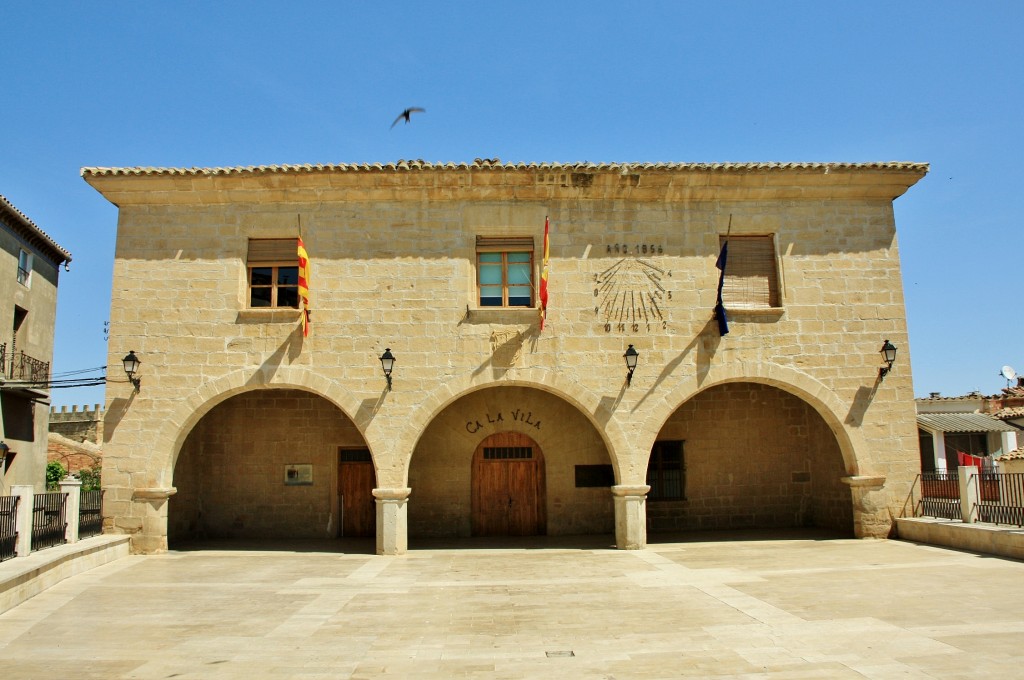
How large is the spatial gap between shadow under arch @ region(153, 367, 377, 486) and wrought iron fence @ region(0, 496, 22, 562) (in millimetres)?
2440

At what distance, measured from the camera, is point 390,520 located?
11359mm

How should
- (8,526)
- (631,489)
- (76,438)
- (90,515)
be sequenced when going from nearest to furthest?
(8,526) → (90,515) → (631,489) → (76,438)

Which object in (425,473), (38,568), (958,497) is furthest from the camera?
(425,473)

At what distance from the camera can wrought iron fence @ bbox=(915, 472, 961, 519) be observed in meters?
11.4

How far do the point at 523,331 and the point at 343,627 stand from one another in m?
5.87

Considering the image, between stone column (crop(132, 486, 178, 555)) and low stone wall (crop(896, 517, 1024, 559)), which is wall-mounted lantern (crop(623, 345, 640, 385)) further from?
stone column (crop(132, 486, 178, 555))

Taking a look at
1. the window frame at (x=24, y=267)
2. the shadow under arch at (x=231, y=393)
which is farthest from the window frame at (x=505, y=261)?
the window frame at (x=24, y=267)

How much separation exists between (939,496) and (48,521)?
1286cm

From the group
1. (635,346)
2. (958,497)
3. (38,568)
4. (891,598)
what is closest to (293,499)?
(38,568)

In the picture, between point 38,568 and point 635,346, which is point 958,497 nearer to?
point 635,346

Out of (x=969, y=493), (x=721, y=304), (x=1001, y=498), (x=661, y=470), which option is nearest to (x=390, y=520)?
(x=661, y=470)

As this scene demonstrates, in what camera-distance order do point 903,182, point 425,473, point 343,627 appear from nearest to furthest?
point 343,627
point 903,182
point 425,473

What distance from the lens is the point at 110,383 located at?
1155 cm

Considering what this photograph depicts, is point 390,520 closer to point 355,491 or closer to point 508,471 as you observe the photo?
point 355,491
